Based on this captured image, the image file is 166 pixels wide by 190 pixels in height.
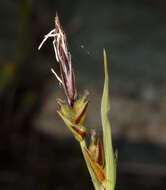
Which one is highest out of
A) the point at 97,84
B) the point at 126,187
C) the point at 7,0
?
the point at 7,0

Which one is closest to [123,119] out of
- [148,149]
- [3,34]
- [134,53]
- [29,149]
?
[148,149]

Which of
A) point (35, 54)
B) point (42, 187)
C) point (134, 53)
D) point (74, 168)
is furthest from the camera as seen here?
point (134, 53)

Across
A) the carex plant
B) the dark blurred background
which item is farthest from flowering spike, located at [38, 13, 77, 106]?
the dark blurred background

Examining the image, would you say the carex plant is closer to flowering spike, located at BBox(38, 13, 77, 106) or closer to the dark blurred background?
flowering spike, located at BBox(38, 13, 77, 106)

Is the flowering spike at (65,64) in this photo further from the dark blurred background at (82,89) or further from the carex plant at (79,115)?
the dark blurred background at (82,89)

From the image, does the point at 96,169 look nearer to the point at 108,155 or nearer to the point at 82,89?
the point at 108,155

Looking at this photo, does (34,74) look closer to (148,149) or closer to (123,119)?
(123,119)

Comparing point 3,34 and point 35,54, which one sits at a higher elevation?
point 3,34
